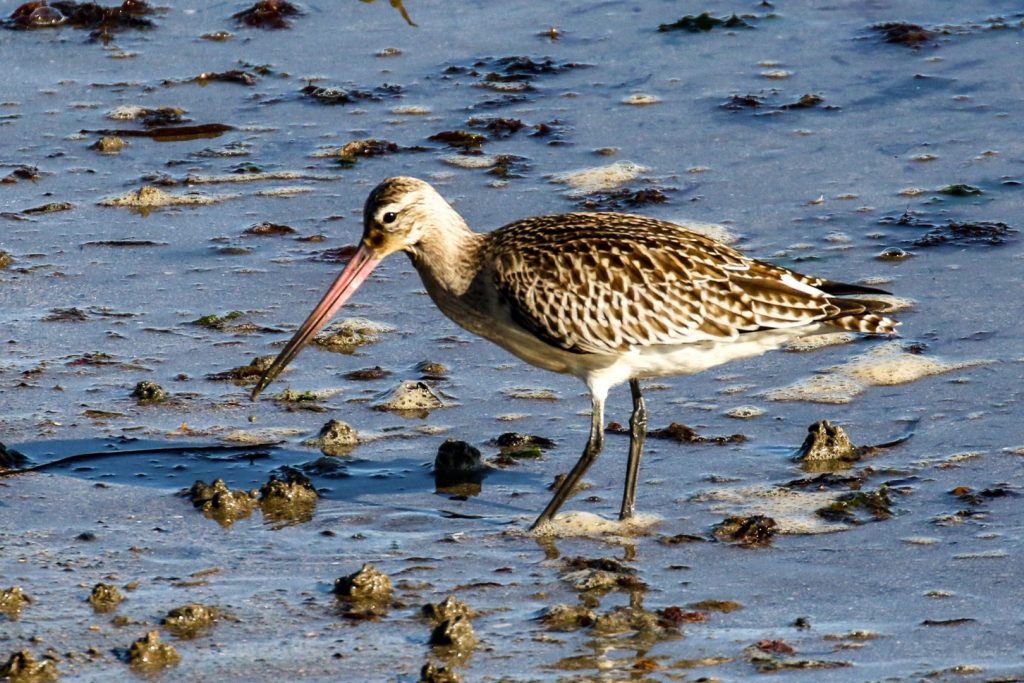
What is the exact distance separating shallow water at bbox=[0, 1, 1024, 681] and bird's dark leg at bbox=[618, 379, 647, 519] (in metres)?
0.14

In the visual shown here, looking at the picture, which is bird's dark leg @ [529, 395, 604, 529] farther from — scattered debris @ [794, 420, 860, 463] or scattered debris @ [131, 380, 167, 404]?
scattered debris @ [131, 380, 167, 404]

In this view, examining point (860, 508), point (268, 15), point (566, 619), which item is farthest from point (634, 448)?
point (268, 15)

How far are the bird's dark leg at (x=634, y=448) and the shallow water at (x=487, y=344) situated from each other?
14cm

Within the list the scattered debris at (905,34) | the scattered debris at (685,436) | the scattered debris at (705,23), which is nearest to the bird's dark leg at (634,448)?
the scattered debris at (685,436)

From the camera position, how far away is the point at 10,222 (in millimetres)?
10344

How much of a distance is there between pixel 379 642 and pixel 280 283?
3826 millimetres

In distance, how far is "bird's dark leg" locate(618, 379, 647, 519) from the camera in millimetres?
7055

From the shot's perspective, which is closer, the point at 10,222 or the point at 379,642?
the point at 379,642

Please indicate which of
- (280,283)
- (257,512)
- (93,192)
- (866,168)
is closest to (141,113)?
(93,192)

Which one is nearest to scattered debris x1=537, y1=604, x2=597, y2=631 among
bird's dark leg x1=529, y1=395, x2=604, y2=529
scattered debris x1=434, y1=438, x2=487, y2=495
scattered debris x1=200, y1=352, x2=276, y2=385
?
bird's dark leg x1=529, y1=395, x2=604, y2=529

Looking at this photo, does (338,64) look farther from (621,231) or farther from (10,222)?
(621,231)

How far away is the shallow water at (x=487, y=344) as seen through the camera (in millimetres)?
6176

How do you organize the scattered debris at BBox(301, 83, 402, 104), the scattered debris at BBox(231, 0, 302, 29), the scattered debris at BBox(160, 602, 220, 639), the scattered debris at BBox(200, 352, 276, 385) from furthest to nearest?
the scattered debris at BBox(231, 0, 302, 29) < the scattered debris at BBox(301, 83, 402, 104) < the scattered debris at BBox(200, 352, 276, 385) < the scattered debris at BBox(160, 602, 220, 639)

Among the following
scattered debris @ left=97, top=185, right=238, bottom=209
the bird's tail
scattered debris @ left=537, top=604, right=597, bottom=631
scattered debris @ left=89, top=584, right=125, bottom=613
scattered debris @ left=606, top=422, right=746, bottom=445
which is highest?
the bird's tail
